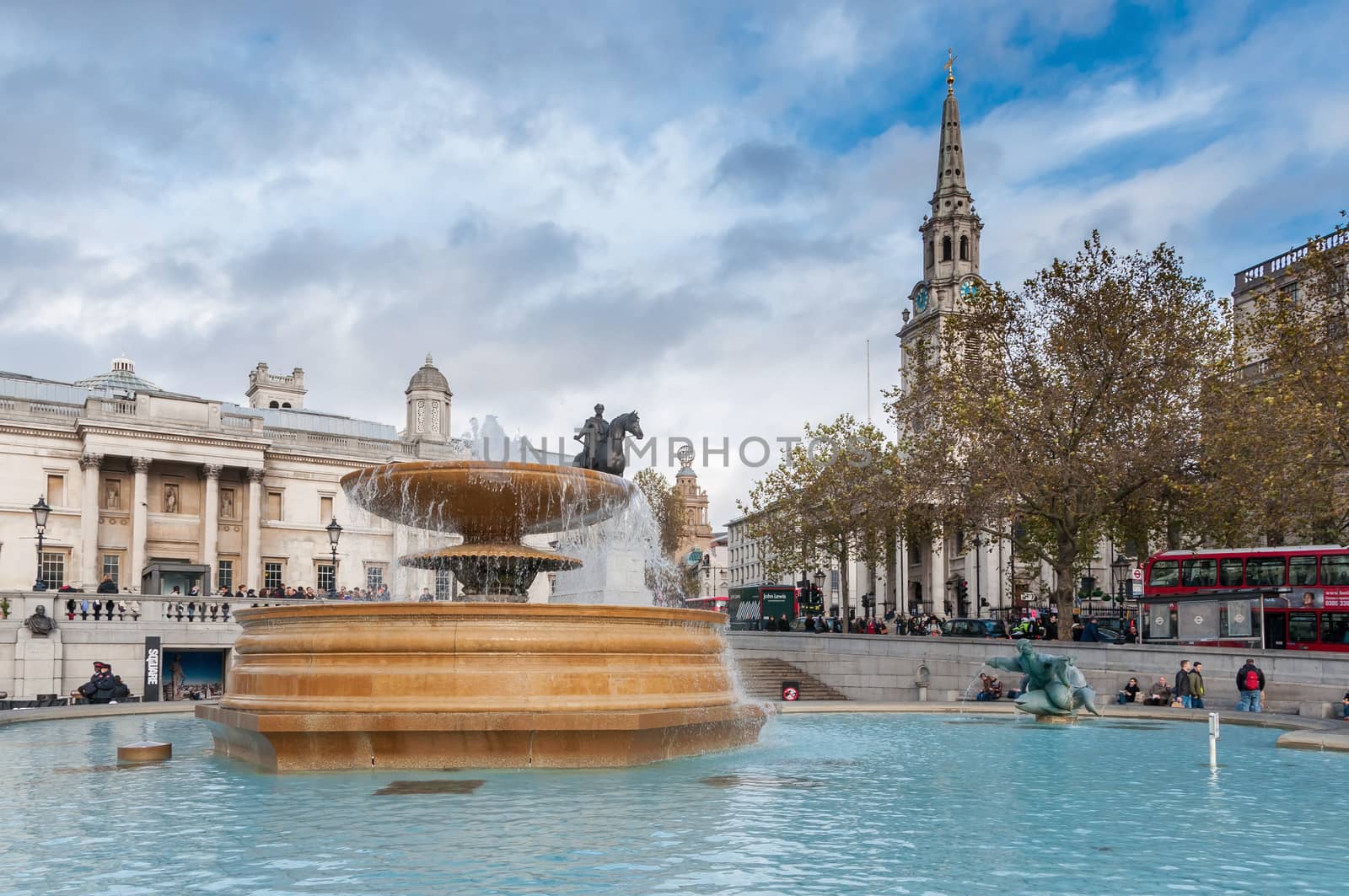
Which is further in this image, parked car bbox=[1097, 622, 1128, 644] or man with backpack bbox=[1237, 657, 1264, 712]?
parked car bbox=[1097, 622, 1128, 644]

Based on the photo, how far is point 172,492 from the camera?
2297 inches

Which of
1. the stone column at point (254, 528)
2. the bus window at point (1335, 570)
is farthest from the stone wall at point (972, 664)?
the stone column at point (254, 528)

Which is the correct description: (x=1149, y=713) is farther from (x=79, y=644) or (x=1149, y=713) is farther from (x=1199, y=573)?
(x=79, y=644)

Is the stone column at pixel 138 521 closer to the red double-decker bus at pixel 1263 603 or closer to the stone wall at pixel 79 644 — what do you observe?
the stone wall at pixel 79 644

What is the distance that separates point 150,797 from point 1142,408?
29.0 metres

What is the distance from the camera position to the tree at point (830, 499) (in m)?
45.2

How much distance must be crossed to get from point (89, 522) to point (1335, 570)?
50.3 meters

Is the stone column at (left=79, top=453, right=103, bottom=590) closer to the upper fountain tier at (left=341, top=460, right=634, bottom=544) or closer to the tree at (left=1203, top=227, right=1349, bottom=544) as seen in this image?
the upper fountain tier at (left=341, top=460, right=634, bottom=544)

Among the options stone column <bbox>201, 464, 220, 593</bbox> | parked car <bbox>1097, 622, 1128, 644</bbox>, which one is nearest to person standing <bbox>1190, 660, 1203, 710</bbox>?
parked car <bbox>1097, 622, 1128, 644</bbox>

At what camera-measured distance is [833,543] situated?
4859 cm

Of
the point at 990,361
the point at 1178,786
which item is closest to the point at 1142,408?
the point at 990,361

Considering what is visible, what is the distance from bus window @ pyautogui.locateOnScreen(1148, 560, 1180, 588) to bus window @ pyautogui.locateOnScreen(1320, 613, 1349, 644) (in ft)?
14.7

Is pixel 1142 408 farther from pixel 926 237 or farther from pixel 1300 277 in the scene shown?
pixel 926 237

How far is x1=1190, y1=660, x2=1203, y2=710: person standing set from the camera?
941 inches
